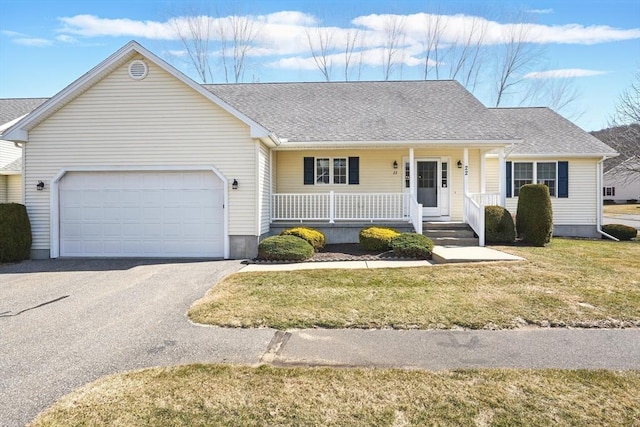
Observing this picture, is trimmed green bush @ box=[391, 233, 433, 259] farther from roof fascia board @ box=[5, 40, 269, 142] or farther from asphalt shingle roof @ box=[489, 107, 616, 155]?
asphalt shingle roof @ box=[489, 107, 616, 155]

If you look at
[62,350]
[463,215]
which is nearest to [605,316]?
[62,350]

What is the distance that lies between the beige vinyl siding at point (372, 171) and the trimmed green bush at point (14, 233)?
7442mm

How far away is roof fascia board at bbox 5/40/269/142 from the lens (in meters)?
11.0

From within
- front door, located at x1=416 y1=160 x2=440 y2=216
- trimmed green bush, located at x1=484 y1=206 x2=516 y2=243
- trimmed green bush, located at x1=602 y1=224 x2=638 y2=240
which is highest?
front door, located at x1=416 y1=160 x2=440 y2=216

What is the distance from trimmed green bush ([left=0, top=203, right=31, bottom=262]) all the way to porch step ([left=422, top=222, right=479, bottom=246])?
11481mm

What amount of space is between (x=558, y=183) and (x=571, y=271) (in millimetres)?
8871

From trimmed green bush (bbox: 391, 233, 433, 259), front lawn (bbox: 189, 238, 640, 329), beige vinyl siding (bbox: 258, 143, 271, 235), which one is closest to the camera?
front lawn (bbox: 189, 238, 640, 329)

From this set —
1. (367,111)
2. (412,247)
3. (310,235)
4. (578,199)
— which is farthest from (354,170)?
(578,199)

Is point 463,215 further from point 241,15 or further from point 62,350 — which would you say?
point 241,15

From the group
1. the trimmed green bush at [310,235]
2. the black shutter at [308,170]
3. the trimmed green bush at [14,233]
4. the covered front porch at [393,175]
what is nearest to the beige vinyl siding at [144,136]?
the trimmed green bush at [14,233]

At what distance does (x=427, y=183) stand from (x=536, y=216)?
3.73 meters

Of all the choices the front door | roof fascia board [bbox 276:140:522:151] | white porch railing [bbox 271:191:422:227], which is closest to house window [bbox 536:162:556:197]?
roof fascia board [bbox 276:140:522:151]

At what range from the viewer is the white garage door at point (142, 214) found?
11484 millimetres

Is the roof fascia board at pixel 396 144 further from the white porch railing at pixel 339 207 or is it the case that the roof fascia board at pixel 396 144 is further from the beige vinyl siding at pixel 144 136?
the beige vinyl siding at pixel 144 136
